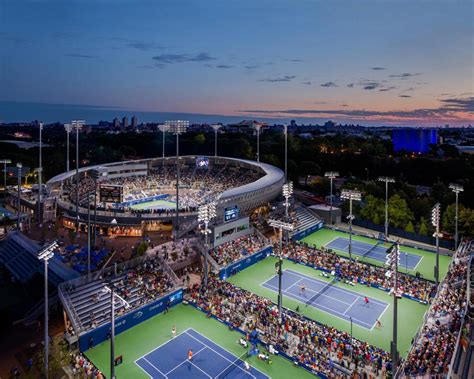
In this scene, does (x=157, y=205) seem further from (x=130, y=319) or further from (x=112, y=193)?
(x=130, y=319)

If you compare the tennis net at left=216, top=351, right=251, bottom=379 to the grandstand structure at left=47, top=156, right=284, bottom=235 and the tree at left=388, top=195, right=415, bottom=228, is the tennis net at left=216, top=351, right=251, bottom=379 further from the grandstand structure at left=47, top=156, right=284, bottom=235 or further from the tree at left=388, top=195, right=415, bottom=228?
the tree at left=388, top=195, right=415, bottom=228

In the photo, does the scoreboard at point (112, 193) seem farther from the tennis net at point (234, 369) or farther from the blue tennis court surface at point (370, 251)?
the blue tennis court surface at point (370, 251)

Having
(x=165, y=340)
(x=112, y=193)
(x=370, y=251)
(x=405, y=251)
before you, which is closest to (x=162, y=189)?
(x=112, y=193)

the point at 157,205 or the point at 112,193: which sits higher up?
the point at 112,193

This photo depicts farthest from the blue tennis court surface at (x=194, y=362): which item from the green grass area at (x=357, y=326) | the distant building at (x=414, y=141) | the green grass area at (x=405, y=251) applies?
the distant building at (x=414, y=141)

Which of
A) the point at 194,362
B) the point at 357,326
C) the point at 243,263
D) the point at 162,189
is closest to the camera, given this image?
the point at 194,362
